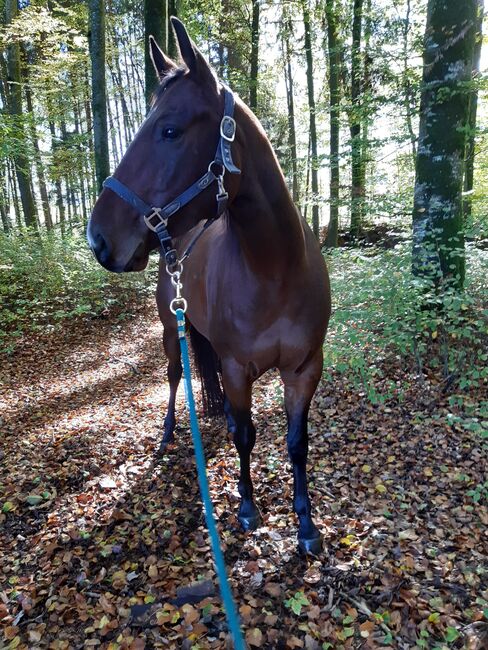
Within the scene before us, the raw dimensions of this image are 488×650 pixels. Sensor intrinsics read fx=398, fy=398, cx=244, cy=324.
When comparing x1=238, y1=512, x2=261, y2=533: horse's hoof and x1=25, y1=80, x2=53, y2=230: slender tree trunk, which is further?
x1=25, y1=80, x2=53, y2=230: slender tree trunk

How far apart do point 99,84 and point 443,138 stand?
8081 mm

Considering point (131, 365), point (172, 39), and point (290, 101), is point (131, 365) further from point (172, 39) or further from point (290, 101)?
point (290, 101)

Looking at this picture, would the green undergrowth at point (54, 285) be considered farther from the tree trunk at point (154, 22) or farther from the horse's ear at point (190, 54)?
the horse's ear at point (190, 54)

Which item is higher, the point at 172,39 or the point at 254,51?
the point at 254,51

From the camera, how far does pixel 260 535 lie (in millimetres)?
2844

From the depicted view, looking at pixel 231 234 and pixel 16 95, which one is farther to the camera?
pixel 16 95

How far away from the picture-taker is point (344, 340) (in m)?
4.48

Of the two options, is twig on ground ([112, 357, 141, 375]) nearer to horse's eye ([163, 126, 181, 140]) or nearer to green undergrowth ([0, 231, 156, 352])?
green undergrowth ([0, 231, 156, 352])

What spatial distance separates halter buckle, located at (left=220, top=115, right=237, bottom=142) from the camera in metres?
1.79

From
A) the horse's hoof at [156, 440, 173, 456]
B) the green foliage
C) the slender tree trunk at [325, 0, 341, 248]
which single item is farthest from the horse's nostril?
the slender tree trunk at [325, 0, 341, 248]

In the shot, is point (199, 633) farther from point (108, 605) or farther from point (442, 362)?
point (442, 362)

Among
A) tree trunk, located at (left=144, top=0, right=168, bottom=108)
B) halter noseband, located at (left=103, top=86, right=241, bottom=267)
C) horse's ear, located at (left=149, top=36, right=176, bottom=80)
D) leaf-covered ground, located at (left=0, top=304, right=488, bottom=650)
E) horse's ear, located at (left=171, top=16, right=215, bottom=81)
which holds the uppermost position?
tree trunk, located at (left=144, top=0, right=168, bottom=108)

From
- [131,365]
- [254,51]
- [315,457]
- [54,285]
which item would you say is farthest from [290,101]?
[315,457]

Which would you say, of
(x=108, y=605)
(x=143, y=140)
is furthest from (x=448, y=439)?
(x=143, y=140)
